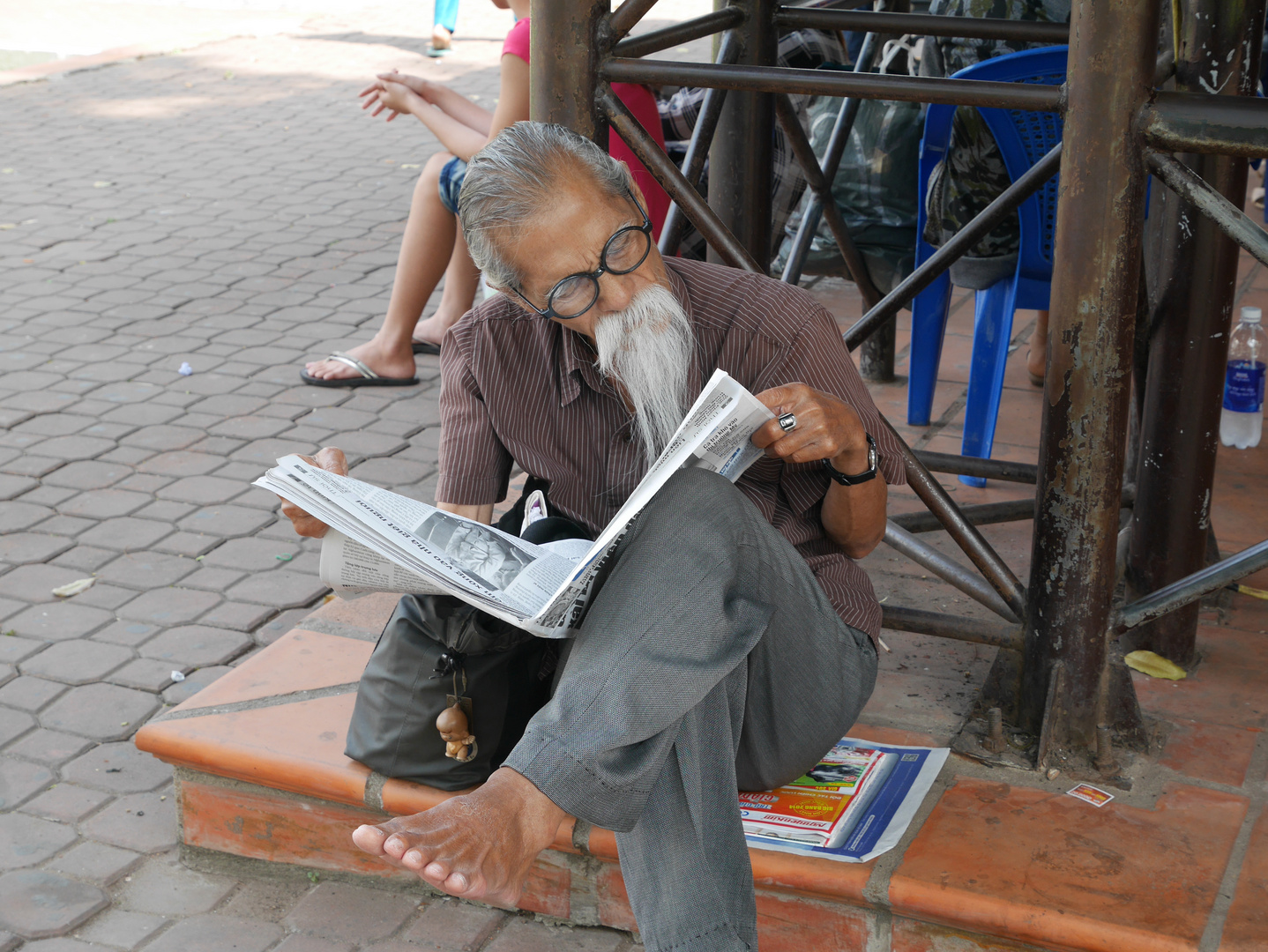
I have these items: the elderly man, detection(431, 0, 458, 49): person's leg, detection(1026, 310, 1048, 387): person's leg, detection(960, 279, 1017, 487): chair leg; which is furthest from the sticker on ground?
detection(431, 0, 458, 49): person's leg

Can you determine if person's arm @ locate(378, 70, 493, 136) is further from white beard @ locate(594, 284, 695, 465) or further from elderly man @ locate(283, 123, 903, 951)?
white beard @ locate(594, 284, 695, 465)

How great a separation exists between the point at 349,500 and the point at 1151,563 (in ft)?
5.02

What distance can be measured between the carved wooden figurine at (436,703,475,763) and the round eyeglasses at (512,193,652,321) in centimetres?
62

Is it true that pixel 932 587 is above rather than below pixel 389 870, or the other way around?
above

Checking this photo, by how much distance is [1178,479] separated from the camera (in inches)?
94.9

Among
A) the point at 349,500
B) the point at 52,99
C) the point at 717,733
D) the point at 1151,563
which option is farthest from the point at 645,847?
the point at 52,99

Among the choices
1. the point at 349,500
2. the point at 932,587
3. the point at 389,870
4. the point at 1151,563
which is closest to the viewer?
the point at 349,500

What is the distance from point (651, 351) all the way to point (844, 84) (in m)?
0.51

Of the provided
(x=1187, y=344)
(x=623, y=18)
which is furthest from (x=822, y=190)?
(x=1187, y=344)

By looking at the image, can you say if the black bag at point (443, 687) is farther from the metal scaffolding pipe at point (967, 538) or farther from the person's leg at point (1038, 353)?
the person's leg at point (1038, 353)

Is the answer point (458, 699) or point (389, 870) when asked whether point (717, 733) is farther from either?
point (389, 870)

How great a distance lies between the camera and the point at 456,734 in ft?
6.59

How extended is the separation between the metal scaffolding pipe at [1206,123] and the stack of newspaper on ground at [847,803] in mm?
1037

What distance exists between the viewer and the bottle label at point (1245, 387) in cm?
359
